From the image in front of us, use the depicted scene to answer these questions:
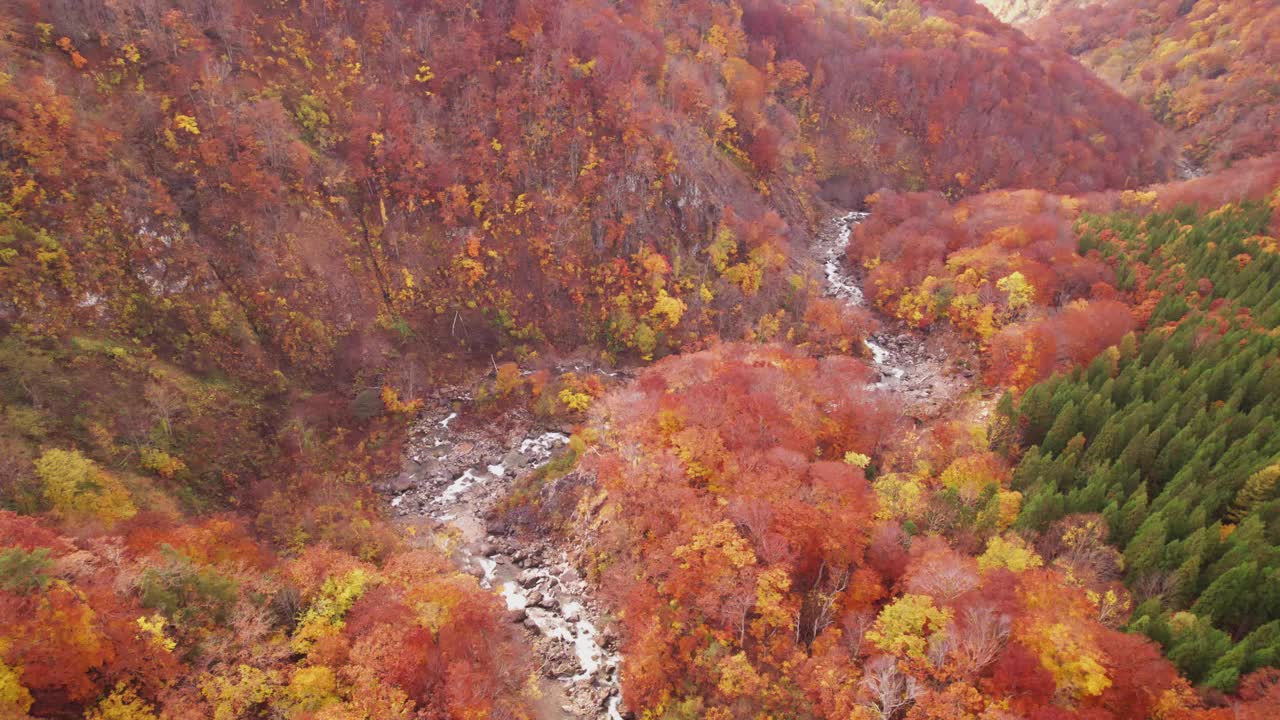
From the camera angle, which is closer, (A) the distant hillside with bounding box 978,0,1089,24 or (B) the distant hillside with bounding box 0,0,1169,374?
(B) the distant hillside with bounding box 0,0,1169,374

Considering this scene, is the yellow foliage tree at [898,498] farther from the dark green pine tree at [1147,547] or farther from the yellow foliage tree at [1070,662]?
the yellow foliage tree at [1070,662]

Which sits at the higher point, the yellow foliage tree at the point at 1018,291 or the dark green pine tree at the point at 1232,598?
the yellow foliage tree at the point at 1018,291

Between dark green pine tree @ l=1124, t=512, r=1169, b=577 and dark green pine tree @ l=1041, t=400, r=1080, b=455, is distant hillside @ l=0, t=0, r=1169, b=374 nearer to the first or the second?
dark green pine tree @ l=1041, t=400, r=1080, b=455

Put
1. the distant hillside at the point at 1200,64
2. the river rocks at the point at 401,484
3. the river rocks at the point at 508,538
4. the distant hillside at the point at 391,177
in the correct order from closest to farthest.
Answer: the river rocks at the point at 508,538 → the distant hillside at the point at 391,177 → the river rocks at the point at 401,484 → the distant hillside at the point at 1200,64

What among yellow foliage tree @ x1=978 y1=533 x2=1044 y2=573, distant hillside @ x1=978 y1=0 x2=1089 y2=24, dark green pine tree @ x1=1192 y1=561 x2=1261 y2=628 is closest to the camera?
dark green pine tree @ x1=1192 y1=561 x2=1261 y2=628

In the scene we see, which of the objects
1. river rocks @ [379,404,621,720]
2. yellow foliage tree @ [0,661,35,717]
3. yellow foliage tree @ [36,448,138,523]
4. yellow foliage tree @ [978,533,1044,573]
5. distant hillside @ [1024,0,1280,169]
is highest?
distant hillside @ [1024,0,1280,169]

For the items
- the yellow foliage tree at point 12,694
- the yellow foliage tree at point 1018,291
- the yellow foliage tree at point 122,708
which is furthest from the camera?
the yellow foliage tree at point 1018,291

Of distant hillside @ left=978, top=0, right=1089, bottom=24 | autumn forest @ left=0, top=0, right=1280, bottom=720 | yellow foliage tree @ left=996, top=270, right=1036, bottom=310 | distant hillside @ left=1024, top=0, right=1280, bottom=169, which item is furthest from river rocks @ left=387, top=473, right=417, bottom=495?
distant hillside @ left=978, top=0, right=1089, bottom=24

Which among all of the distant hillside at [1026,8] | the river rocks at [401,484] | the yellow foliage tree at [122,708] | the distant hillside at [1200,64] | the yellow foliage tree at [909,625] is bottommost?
the river rocks at [401,484]

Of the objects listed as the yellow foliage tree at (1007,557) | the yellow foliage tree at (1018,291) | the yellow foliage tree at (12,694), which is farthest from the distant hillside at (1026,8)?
the yellow foliage tree at (12,694)

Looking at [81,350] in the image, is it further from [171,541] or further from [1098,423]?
[1098,423]
